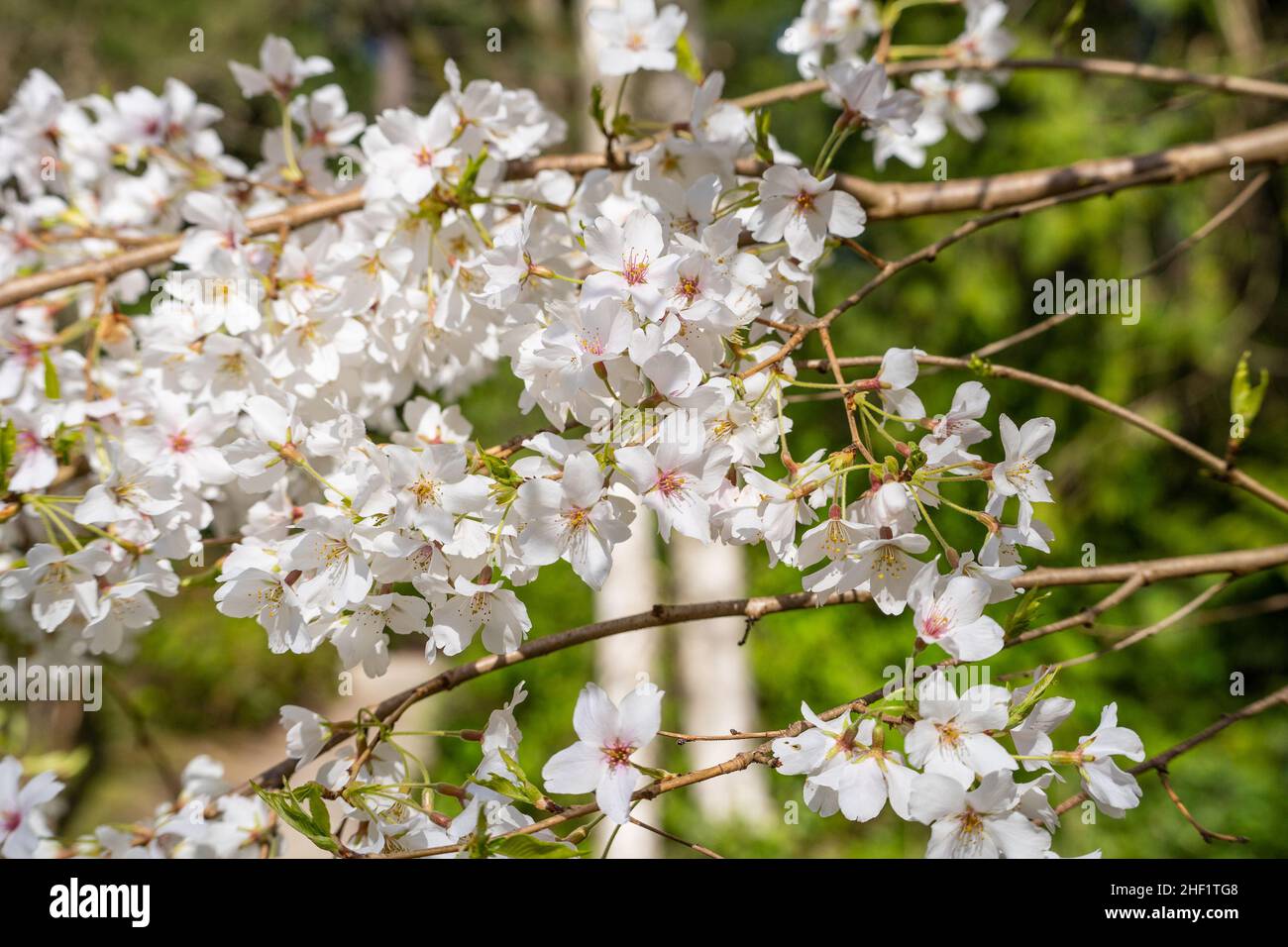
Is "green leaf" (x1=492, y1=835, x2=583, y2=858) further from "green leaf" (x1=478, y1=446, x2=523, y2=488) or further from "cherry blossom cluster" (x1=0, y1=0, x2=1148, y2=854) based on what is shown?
"green leaf" (x1=478, y1=446, x2=523, y2=488)

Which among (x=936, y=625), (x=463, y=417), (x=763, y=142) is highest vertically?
(x=763, y=142)

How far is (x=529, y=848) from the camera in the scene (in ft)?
2.27

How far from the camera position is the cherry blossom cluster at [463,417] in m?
0.73

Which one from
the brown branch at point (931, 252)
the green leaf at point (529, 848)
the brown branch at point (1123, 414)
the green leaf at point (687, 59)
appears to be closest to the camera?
the green leaf at point (529, 848)

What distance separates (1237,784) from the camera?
3.19 m

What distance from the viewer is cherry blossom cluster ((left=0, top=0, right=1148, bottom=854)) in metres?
0.73

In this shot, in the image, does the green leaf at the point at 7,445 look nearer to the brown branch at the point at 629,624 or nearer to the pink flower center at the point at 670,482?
the brown branch at the point at 629,624

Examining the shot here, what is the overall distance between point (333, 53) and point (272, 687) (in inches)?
190

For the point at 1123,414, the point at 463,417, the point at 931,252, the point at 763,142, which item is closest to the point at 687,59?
the point at 763,142

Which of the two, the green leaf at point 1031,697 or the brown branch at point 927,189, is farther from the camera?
the brown branch at point 927,189

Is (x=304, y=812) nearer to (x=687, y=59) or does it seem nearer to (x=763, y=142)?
(x=763, y=142)

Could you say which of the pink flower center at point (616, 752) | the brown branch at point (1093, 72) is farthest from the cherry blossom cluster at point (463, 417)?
the brown branch at point (1093, 72)

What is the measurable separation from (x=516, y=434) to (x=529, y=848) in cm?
38
